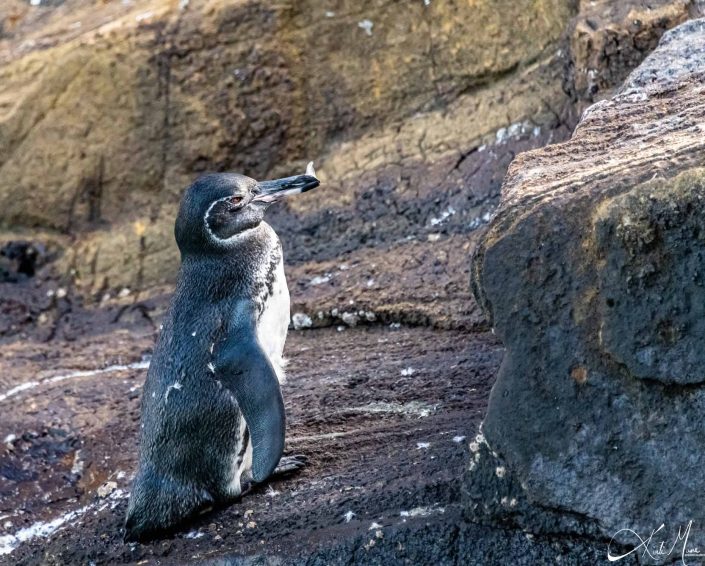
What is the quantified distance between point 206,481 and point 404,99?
9.79 feet

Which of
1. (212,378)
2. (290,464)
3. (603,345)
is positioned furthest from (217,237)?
(603,345)

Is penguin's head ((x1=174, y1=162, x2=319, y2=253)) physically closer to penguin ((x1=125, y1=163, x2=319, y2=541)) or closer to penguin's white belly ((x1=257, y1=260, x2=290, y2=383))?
penguin ((x1=125, y1=163, x2=319, y2=541))

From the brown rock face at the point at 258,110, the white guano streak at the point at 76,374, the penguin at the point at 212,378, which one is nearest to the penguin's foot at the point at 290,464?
the penguin at the point at 212,378

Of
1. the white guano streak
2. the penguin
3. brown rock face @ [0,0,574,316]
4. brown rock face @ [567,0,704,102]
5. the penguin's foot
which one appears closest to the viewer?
the penguin

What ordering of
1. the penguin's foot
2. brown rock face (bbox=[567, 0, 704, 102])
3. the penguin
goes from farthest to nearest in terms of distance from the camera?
brown rock face (bbox=[567, 0, 704, 102])
the penguin's foot
the penguin

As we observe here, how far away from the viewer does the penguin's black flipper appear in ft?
11.6

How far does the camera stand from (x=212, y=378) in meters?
3.75

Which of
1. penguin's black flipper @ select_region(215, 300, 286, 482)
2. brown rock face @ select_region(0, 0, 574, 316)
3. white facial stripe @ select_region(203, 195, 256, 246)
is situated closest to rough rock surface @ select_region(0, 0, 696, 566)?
brown rock face @ select_region(0, 0, 574, 316)

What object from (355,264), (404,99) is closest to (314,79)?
(404,99)

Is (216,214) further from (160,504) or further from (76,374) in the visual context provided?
(76,374)

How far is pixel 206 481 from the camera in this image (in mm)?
3736

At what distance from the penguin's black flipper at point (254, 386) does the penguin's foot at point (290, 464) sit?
254mm

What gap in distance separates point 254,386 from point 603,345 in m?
1.15

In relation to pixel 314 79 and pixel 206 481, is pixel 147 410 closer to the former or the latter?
pixel 206 481
